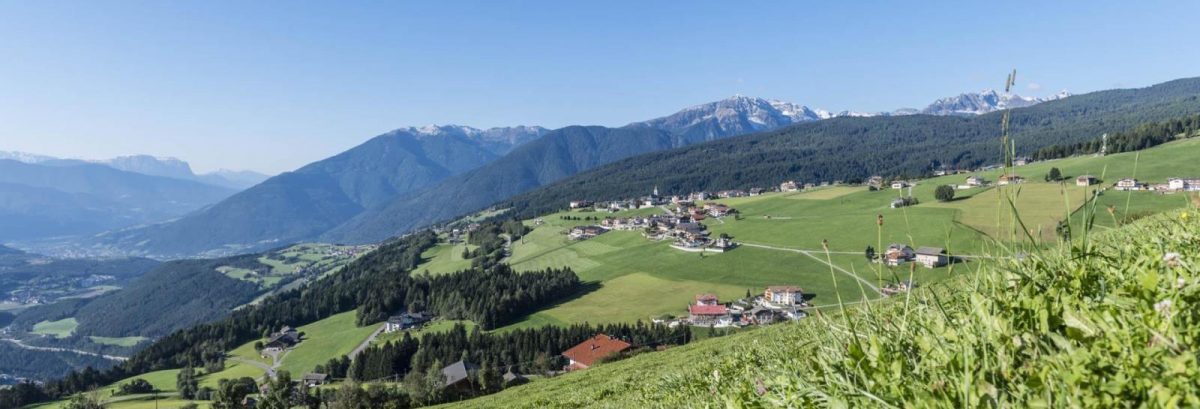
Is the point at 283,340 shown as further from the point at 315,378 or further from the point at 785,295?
the point at 785,295

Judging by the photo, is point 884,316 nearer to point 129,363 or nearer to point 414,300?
point 414,300

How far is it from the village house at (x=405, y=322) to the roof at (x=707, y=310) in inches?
2225

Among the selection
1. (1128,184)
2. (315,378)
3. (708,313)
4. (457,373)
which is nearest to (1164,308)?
(1128,184)

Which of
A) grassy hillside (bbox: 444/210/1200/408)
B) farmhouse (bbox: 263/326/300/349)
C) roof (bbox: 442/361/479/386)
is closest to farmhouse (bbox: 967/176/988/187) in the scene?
roof (bbox: 442/361/479/386)

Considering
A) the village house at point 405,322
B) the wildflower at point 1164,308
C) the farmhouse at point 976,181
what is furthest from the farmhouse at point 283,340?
the farmhouse at point 976,181

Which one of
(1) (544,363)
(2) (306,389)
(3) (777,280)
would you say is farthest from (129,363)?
(3) (777,280)

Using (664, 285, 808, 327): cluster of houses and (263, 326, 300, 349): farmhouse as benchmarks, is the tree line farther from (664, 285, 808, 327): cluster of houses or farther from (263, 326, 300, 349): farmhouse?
(263, 326, 300, 349): farmhouse

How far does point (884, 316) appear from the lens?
3617mm

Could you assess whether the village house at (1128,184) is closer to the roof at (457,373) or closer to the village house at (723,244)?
the roof at (457,373)

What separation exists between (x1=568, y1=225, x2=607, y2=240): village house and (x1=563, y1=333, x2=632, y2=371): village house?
89071mm

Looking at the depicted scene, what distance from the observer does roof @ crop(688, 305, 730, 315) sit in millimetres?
79125

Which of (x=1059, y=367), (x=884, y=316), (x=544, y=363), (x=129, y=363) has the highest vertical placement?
(x=1059, y=367)

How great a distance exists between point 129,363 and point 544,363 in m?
103

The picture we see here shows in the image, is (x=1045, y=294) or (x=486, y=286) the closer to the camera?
(x=1045, y=294)
